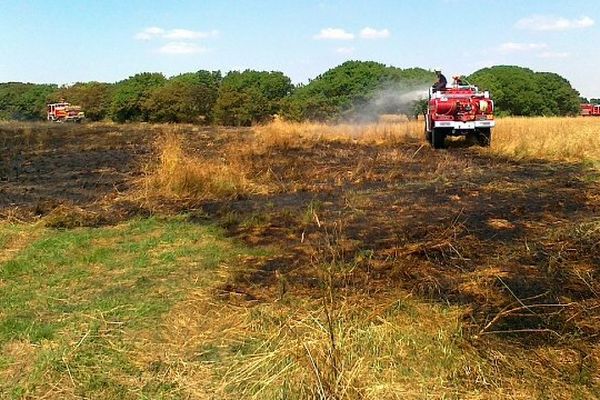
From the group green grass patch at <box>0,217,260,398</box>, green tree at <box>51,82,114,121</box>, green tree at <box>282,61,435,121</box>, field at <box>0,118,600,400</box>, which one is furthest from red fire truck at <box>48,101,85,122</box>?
green grass patch at <box>0,217,260,398</box>

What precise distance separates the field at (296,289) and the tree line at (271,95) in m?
17.1

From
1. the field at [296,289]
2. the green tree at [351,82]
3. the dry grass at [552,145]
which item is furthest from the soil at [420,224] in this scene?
the green tree at [351,82]

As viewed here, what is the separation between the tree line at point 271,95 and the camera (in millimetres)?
A: 35188

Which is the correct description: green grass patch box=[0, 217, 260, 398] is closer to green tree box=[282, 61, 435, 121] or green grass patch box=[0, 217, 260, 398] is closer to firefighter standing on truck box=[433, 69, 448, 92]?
firefighter standing on truck box=[433, 69, 448, 92]

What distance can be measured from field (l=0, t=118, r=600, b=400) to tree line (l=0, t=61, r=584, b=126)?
17.1 m

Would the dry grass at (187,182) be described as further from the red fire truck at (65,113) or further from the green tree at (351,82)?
the red fire truck at (65,113)

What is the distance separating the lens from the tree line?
3519 centimetres

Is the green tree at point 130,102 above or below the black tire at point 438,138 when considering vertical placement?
above

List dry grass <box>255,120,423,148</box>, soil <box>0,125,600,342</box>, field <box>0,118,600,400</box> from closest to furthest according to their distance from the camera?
field <box>0,118,600,400</box>
soil <box>0,125,600,342</box>
dry grass <box>255,120,423,148</box>

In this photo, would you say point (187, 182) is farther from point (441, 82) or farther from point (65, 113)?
point (65, 113)

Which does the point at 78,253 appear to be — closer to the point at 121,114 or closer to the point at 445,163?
the point at 445,163

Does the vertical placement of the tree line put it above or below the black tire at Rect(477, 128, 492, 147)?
above

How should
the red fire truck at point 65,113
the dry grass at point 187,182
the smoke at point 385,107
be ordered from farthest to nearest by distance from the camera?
the red fire truck at point 65,113 → the smoke at point 385,107 → the dry grass at point 187,182

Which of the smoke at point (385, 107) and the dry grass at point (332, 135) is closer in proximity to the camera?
the dry grass at point (332, 135)
